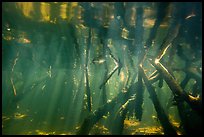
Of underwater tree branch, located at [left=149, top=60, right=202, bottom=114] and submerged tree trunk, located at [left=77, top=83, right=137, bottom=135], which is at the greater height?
underwater tree branch, located at [left=149, top=60, right=202, bottom=114]

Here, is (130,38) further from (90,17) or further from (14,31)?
(14,31)

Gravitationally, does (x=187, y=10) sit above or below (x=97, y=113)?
above

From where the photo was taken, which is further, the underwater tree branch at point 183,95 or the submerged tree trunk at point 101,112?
the submerged tree trunk at point 101,112

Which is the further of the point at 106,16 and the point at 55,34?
the point at 55,34

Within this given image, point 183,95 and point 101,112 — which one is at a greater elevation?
point 183,95

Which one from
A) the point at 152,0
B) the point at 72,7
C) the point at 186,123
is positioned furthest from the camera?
the point at 72,7

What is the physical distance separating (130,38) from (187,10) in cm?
501

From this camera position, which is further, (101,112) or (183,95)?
(101,112)

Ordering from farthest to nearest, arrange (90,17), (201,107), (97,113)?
(90,17) < (97,113) < (201,107)

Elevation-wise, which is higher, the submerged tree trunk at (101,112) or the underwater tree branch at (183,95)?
the underwater tree branch at (183,95)

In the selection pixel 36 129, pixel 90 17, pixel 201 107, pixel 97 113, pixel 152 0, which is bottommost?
pixel 36 129

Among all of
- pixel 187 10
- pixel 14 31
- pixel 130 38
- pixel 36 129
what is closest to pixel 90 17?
pixel 130 38

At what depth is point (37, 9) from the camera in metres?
12.6

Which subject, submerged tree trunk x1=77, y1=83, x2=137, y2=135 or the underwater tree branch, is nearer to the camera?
the underwater tree branch
